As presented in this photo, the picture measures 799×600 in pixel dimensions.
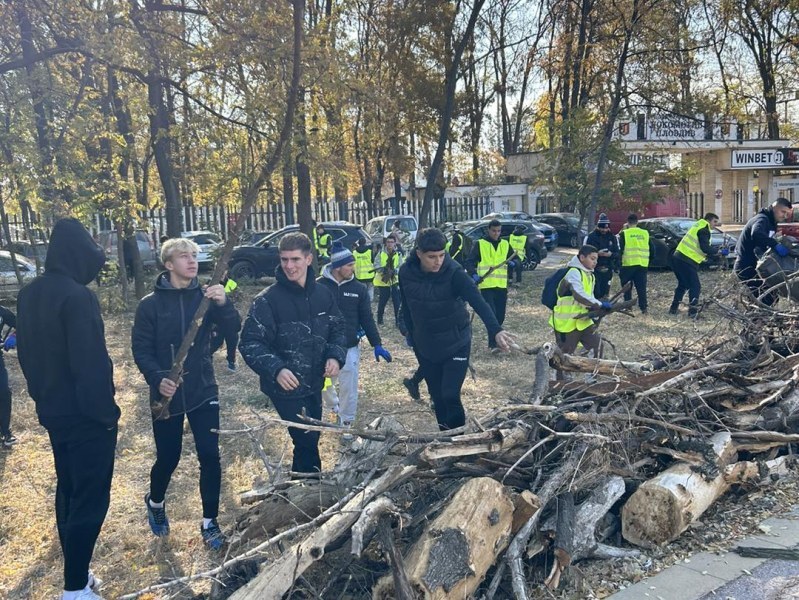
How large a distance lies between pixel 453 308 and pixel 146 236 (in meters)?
17.3

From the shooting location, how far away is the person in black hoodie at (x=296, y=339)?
14.2 feet

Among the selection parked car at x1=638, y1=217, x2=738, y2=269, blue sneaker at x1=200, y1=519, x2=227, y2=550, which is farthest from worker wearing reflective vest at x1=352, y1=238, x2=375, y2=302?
blue sneaker at x1=200, y1=519, x2=227, y2=550

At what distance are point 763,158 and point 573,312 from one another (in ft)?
113

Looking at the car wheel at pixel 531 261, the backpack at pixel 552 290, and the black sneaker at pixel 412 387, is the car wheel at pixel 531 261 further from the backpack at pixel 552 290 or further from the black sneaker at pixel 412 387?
the black sneaker at pixel 412 387

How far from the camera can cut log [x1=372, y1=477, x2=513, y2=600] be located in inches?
120

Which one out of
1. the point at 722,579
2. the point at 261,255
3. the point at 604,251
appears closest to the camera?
the point at 722,579

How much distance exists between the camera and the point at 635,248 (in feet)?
39.1

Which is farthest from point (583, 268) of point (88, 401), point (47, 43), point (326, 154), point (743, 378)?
point (47, 43)

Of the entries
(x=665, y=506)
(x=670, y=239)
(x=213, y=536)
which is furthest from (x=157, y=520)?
(x=670, y=239)

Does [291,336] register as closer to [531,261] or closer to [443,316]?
[443,316]

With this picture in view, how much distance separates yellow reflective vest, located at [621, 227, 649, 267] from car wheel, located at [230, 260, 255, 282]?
9934 mm

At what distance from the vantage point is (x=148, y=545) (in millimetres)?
4312

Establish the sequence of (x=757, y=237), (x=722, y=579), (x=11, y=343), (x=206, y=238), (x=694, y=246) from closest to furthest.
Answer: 1. (x=722, y=579)
2. (x=11, y=343)
3. (x=757, y=237)
4. (x=694, y=246)
5. (x=206, y=238)

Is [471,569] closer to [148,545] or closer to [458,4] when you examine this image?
[148,545]
